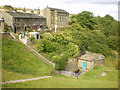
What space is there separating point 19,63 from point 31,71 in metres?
3.20

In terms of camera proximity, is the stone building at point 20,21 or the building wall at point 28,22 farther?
the building wall at point 28,22

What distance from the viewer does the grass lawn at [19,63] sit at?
2379 centimetres

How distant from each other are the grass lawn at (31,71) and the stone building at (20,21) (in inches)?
413

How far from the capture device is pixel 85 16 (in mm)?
68562

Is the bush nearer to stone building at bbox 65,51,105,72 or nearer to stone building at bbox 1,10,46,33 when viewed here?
stone building at bbox 65,51,105,72

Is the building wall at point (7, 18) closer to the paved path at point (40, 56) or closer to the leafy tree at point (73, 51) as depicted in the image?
the paved path at point (40, 56)

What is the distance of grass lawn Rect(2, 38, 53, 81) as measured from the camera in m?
23.8

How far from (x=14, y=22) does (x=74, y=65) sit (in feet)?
68.8

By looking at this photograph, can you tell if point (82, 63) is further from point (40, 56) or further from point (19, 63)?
point (19, 63)

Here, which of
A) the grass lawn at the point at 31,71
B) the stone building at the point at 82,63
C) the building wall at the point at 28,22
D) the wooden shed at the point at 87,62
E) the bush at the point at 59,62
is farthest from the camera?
the building wall at the point at 28,22

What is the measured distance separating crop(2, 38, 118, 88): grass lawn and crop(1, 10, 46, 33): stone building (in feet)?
34.4

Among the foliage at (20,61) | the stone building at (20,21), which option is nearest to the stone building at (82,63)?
the foliage at (20,61)

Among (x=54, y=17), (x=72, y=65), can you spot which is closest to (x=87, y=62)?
(x=72, y=65)

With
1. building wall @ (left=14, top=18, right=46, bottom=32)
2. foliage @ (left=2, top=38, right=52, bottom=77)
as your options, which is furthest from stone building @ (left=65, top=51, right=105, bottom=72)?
building wall @ (left=14, top=18, right=46, bottom=32)
